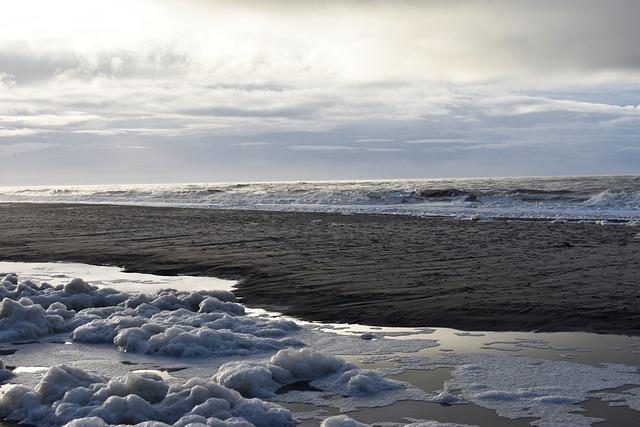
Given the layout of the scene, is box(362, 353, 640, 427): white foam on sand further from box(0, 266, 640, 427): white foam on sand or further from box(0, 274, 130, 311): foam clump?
box(0, 274, 130, 311): foam clump

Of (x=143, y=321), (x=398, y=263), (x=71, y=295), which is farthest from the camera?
(x=398, y=263)

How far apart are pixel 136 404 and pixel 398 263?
10253 millimetres

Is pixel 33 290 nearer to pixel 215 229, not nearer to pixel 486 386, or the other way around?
pixel 486 386

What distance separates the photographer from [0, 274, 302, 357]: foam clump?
27.0ft

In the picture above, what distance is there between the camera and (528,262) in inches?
609

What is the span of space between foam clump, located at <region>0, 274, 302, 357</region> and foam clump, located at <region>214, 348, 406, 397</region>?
3.66 feet

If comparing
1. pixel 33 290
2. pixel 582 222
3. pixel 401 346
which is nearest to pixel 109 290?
pixel 33 290

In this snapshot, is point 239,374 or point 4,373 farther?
point 4,373

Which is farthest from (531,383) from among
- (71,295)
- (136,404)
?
(71,295)

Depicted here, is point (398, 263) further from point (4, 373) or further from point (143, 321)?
point (4, 373)

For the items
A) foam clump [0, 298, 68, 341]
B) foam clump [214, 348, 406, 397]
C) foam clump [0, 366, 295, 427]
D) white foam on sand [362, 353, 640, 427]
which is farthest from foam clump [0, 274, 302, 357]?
white foam on sand [362, 353, 640, 427]

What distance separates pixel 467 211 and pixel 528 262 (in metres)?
20.3

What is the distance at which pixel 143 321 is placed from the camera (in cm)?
914

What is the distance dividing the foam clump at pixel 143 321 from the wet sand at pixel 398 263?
1.33 meters
